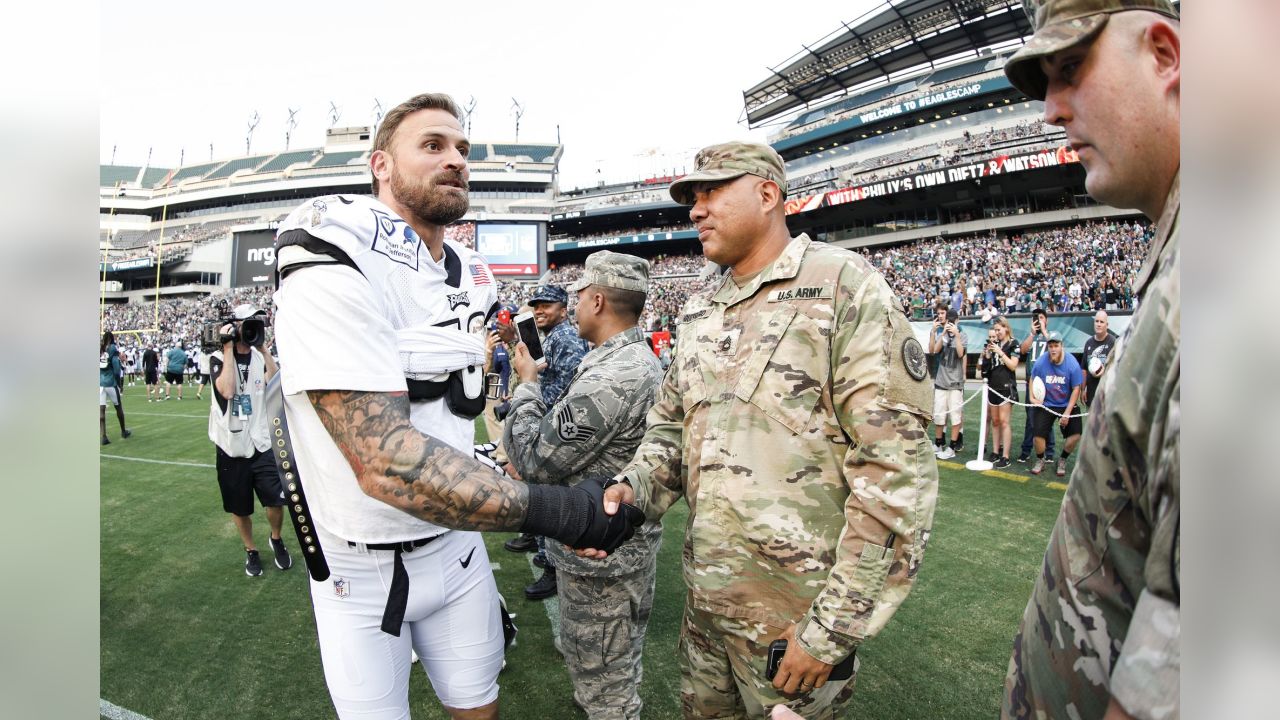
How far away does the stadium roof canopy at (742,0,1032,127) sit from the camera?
4266cm

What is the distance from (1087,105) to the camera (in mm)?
868

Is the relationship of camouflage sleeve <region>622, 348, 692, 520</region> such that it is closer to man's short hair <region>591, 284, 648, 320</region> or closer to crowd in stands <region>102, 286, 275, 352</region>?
man's short hair <region>591, 284, 648, 320</region>

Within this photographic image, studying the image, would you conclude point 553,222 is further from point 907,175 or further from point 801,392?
point 801,392

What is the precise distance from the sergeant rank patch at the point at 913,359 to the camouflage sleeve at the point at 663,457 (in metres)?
0.80

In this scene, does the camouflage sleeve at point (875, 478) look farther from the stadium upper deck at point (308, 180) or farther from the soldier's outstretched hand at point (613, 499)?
the stadium upper deck at point (308, 180)

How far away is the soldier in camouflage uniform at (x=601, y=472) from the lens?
2624 millimetres

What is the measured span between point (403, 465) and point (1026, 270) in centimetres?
3179

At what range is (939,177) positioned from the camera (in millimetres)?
37438

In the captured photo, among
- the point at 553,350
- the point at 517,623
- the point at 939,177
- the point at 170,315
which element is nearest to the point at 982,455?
the point at 553,350

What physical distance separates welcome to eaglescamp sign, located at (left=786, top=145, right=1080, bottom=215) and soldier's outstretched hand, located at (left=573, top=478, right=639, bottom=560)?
120ft

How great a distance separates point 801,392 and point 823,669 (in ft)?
2.56

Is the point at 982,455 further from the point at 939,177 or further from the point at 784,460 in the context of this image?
the point at 939,177

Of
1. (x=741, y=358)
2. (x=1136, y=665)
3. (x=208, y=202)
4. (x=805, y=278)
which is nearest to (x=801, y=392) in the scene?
(x=741, y=358)

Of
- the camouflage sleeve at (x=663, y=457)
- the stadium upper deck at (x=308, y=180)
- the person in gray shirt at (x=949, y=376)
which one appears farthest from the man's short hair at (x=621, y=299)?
the stadium upper deck at (x=308, y=180)
